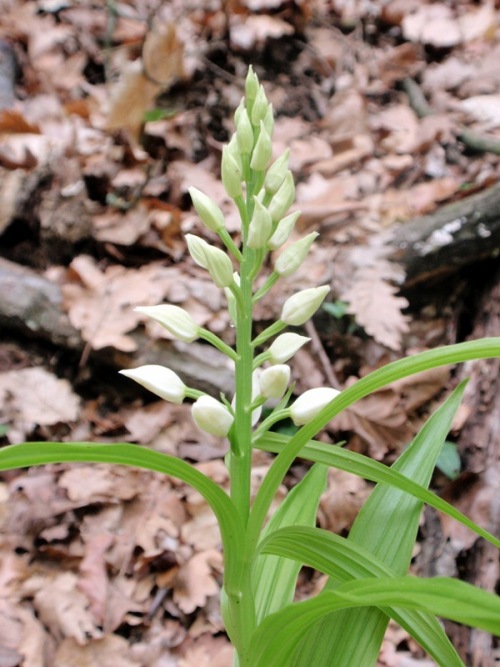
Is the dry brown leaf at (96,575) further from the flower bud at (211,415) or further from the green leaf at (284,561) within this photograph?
the flower bud at (211,415)

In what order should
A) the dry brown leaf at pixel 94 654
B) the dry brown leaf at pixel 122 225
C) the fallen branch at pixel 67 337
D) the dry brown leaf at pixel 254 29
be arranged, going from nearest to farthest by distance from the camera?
the dry brown leaf at pixel 94 654, the fallen branch at pixel 67 337, the dry brown leaf at pixel 122 225, the dry brown leaf at pixel 254 29

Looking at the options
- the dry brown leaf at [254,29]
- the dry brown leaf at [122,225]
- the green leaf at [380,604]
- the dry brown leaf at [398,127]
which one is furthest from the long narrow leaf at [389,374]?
the dry brown leaf at [254,29]

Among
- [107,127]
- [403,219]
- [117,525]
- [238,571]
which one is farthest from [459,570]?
[107,127]

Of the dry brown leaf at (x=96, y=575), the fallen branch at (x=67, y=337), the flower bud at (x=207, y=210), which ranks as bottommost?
the dry brown leaf at (x=96, y=575)

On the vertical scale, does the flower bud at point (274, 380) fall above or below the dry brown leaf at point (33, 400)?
above

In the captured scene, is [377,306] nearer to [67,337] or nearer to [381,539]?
[67,337]

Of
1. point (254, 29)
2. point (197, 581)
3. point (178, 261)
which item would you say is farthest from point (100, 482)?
point (254, 29)

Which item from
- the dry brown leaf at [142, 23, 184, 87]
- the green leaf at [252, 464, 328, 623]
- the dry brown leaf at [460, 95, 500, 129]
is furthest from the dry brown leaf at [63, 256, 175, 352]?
the dry brown leaf at [460, 95, 500, 129]
